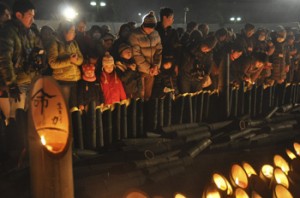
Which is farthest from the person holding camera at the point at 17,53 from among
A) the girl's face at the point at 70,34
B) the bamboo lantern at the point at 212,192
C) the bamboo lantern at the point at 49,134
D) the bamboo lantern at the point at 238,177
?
the bamboo lantern at the point at 238,177

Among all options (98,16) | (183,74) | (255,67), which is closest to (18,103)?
(183,74)

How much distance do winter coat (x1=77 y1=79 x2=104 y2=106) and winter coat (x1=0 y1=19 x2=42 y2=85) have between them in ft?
2.58

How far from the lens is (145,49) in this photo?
22.2ft

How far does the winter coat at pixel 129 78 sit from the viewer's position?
6.32 metres

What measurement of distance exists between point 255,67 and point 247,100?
1.02m

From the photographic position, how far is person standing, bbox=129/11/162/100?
6.70 meters

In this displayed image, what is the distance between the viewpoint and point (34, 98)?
3.07m

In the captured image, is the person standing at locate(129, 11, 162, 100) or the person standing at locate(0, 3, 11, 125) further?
the person standing at locate(129, 11, 162, 100)

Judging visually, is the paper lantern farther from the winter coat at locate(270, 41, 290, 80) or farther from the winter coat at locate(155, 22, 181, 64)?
the winter coat at locate(270, 41, 290, 80)

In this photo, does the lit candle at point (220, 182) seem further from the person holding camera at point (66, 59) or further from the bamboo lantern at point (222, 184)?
the person holding camera at point (66, 59)

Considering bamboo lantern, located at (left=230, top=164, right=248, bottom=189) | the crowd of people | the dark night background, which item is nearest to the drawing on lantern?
the crowd of people

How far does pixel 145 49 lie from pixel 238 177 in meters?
3.08

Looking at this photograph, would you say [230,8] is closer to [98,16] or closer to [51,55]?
[98,16]

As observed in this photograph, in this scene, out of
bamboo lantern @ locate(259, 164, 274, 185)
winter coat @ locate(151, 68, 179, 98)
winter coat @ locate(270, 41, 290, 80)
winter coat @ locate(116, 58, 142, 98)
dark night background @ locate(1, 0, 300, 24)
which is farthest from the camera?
dark night background @ locate(1, 0, 300, 24)
